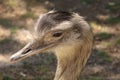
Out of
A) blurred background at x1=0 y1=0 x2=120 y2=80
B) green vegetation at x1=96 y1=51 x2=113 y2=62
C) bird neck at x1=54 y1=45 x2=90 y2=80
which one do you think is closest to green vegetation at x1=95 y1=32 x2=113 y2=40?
blurred background at x1=0 y1=0 x2=120 y2=80

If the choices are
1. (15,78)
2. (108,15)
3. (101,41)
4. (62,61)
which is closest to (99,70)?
(101,41)

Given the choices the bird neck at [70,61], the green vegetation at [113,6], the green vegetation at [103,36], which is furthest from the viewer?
the green vegetation at [113,6]

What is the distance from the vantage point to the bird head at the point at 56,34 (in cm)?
307

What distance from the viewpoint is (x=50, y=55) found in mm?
6047

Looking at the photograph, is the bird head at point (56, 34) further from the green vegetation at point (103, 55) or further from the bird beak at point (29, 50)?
the green vegetation at point (103, 55)

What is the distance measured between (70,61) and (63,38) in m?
0.19

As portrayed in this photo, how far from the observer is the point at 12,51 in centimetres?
615

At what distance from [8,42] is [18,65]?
30.9 inches

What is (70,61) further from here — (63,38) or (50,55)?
(50,55)

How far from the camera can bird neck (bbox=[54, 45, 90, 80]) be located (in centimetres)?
314

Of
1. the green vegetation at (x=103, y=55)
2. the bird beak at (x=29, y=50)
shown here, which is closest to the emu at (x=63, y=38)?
the bird beak at (x=29, y=50)

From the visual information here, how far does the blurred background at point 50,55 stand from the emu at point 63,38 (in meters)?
1.88

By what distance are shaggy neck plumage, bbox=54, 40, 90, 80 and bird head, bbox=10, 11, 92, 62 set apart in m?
0.05

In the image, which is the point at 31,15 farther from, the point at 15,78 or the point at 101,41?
the point at 15,78
